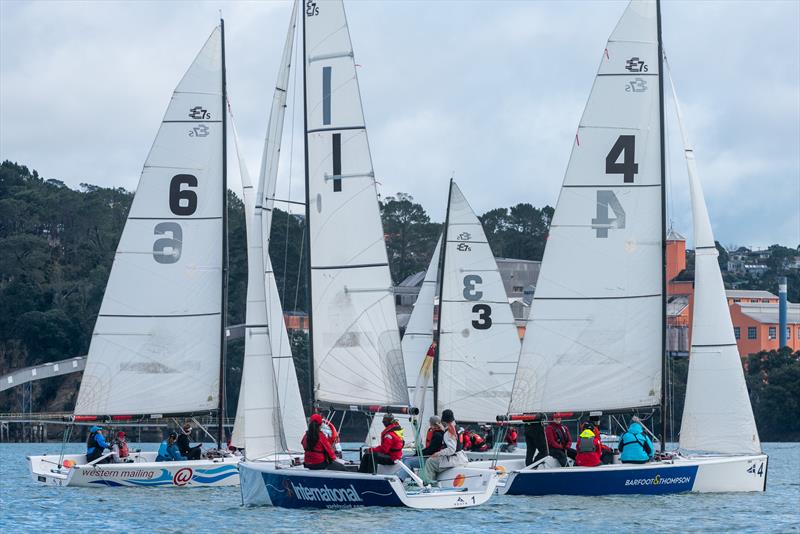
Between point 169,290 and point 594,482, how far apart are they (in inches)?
417

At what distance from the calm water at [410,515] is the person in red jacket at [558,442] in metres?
1.01

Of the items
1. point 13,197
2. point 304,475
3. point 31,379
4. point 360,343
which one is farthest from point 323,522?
point 13,197

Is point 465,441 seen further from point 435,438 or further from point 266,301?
point 435,438

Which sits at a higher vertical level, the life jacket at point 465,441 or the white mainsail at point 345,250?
the white mainsail at point 345,250

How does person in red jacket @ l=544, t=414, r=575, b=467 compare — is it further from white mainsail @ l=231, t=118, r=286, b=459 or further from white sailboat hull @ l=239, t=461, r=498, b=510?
white mainsail @ l=231, t=118, r=286, b=459

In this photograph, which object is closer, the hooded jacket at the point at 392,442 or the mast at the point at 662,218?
the hooded jacket at the point at 392,442

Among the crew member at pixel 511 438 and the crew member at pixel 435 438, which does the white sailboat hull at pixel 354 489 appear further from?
Result: the crew member at pixel 511 438

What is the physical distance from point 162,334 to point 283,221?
2871 inches

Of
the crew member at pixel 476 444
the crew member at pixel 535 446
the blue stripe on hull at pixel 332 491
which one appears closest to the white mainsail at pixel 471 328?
the crew member at pixel 476 444

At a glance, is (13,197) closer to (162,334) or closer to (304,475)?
(162,334)

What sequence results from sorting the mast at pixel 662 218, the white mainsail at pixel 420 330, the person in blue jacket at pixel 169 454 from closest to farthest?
the mast at pixel 662 218
the person in blue jacket at pixel 169 454
the white mainsail at pixel 420 330

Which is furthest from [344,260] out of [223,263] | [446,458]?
[223,263]

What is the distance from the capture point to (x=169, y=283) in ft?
103

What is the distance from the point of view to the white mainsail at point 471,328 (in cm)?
3731
